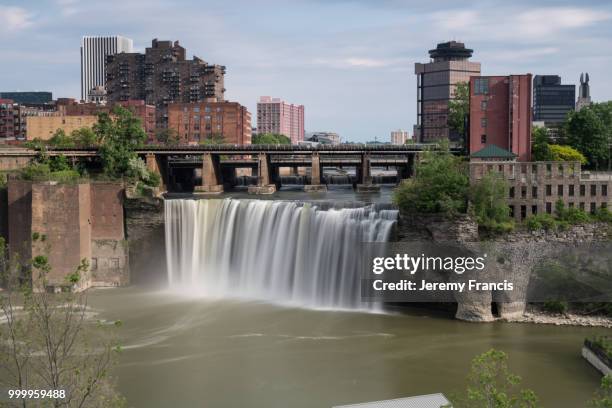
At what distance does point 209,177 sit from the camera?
257 feet

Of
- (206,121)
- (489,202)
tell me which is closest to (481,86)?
(489,202)

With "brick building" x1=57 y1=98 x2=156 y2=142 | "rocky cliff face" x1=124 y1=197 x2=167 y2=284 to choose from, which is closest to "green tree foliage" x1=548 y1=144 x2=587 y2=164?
"rocky cliff face" x1=124 y1=197 x2=167 y2=284

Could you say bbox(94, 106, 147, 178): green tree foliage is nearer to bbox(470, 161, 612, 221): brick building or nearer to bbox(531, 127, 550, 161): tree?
bbox(531, 127, 550, 161): tree

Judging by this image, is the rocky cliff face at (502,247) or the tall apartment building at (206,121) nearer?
the rocky cliff face at (502,247)

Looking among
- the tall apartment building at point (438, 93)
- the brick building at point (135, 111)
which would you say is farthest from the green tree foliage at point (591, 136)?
the tall apartment building at point (438, 93)

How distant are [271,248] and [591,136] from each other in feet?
112

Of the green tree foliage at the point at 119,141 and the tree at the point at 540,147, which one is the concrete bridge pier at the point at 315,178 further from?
the tree at the point at 540,147

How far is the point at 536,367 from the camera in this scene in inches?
1221

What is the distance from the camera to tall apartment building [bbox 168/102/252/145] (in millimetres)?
119875

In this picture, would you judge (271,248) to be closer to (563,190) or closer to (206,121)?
(563,190)

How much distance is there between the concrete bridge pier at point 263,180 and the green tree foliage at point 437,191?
34.9 metres

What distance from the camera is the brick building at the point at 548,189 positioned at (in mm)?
41750

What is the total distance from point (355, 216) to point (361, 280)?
4.09m

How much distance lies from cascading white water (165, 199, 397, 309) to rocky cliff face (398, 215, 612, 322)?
3562 millimetres
